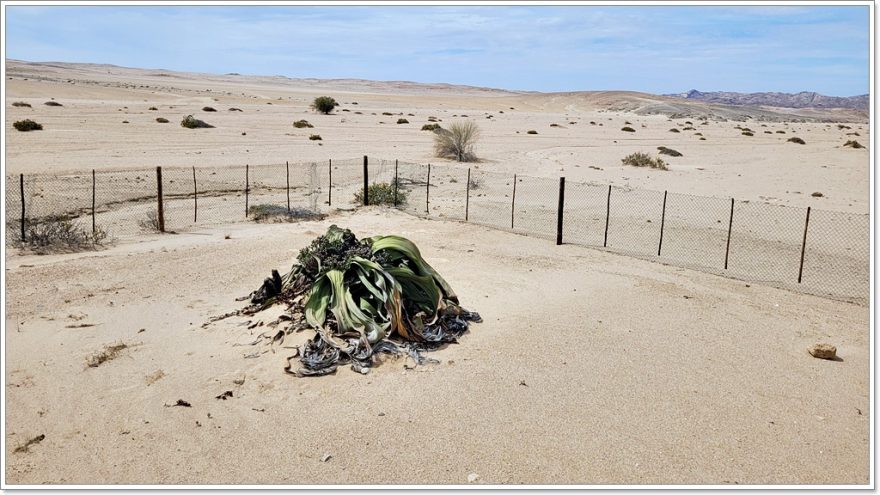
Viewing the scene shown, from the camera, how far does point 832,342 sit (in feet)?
36.7

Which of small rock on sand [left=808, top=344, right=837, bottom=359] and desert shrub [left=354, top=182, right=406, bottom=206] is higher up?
desert shrub [left=354, top=182, right=406, bottom=206]

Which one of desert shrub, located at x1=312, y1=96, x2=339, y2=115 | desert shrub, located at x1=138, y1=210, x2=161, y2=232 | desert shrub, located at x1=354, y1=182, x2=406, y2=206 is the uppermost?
A: desert shrub, located at x1=312, y1=96, x2=339, y2=115

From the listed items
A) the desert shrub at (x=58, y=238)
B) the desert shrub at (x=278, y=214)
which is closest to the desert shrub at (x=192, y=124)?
the desert shrub at (x=278, y=214)

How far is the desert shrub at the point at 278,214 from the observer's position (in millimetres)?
20105

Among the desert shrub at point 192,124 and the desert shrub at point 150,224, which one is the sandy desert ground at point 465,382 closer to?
the desert shrub at point 150,224

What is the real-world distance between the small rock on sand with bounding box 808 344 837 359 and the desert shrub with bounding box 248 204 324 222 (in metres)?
13.5

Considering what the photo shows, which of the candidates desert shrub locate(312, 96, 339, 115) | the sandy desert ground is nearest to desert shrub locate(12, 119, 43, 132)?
the sandy desert ground

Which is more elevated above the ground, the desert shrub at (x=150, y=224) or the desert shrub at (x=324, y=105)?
the desert shrub at (x=324, y=105)

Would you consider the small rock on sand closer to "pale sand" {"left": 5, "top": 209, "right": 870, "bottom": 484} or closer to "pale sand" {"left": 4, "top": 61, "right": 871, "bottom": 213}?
"pale sand" {"left": 5, "top": 209, "right": 870, "bottom": 484}

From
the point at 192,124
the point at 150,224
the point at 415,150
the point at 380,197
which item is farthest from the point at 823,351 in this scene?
the point at 192,124

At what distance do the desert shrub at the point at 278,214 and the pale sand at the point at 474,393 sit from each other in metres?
6.48

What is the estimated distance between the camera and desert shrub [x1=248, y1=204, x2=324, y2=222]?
66.0 ft

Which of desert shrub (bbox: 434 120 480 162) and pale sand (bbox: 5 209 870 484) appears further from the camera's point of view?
desert shrub (bbox: 434 120 480 162)

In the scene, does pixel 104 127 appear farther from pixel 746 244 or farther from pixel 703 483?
pixel 703 483
